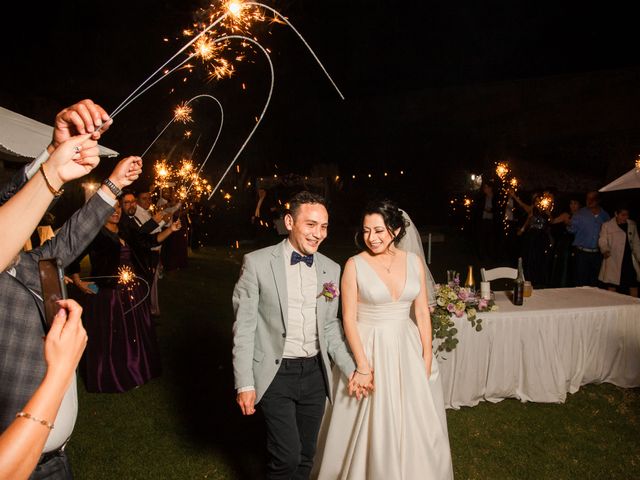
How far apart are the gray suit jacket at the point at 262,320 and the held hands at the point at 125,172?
1.05 meters

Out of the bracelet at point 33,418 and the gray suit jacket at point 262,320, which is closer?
the bracelet at point 33,418

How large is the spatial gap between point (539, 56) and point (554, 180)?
709 centimetres

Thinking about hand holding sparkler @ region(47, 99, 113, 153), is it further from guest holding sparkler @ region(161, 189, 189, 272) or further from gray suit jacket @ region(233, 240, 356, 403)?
guest holding sparkler @ region(161, 189, 189, 272)

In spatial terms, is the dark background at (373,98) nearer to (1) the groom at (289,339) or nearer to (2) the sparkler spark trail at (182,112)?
(2) the sparkler spark trail at (182,112)

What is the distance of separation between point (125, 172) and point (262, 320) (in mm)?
1355

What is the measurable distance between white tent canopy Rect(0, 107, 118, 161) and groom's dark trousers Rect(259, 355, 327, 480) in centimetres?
267

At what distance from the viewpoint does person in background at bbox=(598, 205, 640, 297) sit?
8.41 m

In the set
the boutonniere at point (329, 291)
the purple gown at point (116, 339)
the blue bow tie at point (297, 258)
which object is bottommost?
the purple gown at point (116, 339)

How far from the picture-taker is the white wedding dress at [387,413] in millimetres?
3057

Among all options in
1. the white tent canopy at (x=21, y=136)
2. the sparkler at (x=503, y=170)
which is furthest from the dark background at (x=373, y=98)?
the white tent canopy at (x=21, y=136)

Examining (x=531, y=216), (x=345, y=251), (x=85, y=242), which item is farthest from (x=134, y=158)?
(x=345, y=251)

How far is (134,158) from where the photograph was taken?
2010 mm

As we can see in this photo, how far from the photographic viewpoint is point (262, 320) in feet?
9.55

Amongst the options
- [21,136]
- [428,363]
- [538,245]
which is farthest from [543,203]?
[21,136]
